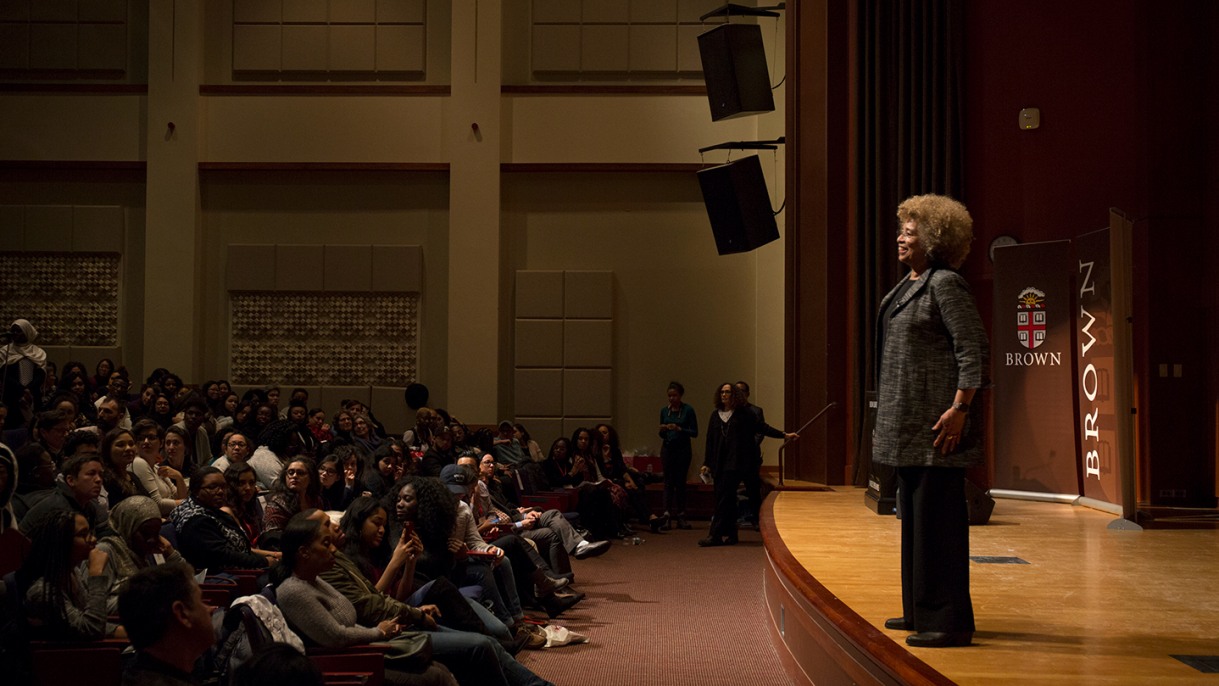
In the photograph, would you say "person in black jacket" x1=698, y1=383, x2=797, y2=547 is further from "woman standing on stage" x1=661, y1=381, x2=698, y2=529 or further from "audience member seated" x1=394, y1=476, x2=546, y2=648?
"audience member seated" x1=394, y1=476, x2=546, y2=648

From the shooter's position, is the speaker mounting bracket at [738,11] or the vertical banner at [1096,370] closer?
the vertical banner at [1096,370]

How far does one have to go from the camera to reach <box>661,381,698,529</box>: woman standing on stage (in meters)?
9.97

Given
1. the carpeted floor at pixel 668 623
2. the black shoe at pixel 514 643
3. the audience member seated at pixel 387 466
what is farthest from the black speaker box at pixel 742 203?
the black shoe at pixel 514 643

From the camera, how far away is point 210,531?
4.35 metres

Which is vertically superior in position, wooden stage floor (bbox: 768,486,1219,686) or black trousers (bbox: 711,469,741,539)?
wooden stage floor (bbox: 768,486,1219,686)

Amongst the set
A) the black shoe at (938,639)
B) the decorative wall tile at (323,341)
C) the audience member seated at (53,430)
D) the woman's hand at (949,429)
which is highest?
the decorative wall tile at (323,341)

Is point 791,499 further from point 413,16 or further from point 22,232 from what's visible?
point 22,232

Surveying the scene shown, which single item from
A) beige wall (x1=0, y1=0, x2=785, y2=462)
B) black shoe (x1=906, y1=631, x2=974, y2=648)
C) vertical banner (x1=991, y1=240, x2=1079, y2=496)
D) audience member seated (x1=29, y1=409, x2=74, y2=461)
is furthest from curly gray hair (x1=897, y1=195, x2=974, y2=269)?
beige wall (x1=0, y1=0, x2=785, y2=462)

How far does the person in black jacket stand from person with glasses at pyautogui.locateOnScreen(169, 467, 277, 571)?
15.0 feet

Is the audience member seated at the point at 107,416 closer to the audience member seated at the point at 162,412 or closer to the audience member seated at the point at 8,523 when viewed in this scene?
the audience member seated at the point at 162,412

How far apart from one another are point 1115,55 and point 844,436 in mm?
3250

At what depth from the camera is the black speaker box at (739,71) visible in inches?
348

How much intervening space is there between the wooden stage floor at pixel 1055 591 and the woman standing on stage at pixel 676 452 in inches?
124

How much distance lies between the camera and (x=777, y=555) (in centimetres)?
493
